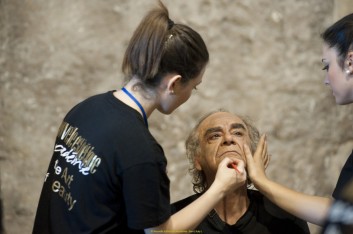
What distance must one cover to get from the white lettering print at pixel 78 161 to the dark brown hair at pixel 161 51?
0.23m

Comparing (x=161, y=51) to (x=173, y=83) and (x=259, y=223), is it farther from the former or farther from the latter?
(x=259, y=223)

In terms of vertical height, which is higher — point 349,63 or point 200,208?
point 349,63

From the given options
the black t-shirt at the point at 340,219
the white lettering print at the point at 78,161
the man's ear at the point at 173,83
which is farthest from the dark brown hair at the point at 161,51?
the black t-shirt at the point at 340,219

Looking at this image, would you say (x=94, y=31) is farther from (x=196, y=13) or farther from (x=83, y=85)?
(x=196, y=13)

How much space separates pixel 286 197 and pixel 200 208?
0.39 m

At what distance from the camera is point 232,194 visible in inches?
75.9

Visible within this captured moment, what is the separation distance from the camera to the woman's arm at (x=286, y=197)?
1.61 meters

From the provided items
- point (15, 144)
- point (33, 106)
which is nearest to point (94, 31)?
point (33, 106)

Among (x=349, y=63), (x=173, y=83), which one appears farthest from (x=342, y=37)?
(x=173, y=83)

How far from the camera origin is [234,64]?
94.0 inches

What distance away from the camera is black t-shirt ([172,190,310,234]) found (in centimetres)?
186

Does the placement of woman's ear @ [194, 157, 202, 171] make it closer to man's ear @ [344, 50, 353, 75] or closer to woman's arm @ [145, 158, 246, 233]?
woman's arm @ [145, 158, 246, 233]

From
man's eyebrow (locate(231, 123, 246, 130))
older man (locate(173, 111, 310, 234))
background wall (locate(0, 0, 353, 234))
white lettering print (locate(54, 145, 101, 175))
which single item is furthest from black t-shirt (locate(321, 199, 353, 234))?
background wall (locate(0, 0, 353, 234))

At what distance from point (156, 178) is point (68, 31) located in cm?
116
